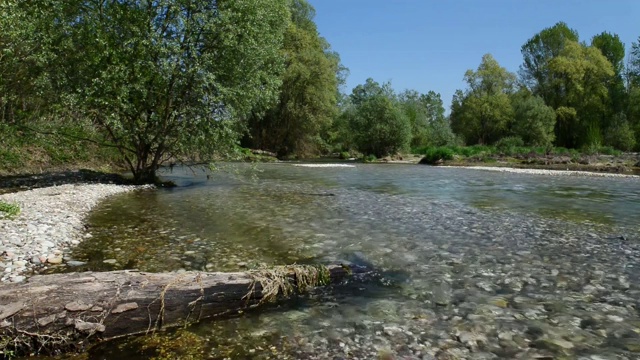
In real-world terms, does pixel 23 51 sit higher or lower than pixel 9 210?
higher

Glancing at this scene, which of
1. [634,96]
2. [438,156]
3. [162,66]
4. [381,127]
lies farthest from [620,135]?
[162,66]

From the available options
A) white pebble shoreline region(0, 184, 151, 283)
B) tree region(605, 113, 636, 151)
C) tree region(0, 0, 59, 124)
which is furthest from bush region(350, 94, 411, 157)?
white pebble shoreline region(0, 184, 151, 283)

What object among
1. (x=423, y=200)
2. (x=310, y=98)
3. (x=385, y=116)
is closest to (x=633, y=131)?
(x=385, y=116)

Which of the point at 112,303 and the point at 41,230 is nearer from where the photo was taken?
the point at 112,303

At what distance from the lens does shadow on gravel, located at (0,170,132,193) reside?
18.6 metres

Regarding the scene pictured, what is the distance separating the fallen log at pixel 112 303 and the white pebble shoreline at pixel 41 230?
2.21 m

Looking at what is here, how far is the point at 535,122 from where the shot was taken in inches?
2707

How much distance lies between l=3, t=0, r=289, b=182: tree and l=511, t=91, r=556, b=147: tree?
6016 centimetres

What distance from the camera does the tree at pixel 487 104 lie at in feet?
252

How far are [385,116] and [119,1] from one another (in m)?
45.6

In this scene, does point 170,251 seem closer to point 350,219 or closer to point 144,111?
point 350,219

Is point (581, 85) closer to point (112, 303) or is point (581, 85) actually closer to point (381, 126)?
point (381, 126)

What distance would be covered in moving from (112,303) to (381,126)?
58.4 meters

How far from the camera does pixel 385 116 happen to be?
6181 centimetres
